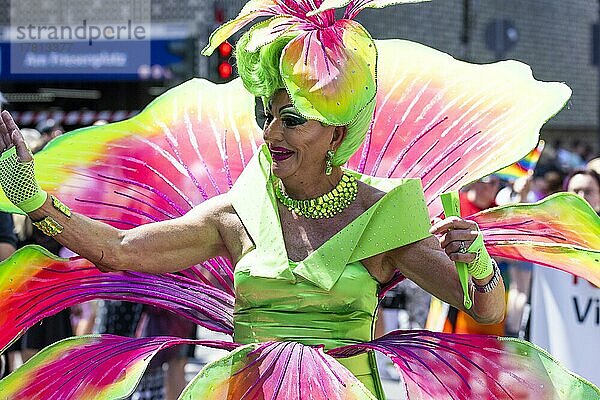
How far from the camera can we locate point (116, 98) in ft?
50.0

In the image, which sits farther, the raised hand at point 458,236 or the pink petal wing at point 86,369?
the pink petal wing at point 86,369

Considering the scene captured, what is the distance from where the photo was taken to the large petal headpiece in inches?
104

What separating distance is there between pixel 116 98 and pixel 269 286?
1285cm

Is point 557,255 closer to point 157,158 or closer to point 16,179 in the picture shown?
point 157,158

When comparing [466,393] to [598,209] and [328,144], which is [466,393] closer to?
[328,144]

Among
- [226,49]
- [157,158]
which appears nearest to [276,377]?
[157,158]

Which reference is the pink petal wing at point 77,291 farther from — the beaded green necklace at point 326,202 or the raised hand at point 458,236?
the raised hand at point 458,236

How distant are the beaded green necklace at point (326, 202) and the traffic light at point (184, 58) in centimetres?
778

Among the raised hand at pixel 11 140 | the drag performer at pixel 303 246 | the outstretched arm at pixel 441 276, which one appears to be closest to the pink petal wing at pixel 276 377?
the drag performer at pixel 303 246

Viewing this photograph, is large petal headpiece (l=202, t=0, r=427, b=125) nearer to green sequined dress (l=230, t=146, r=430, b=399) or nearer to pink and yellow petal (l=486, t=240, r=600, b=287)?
green sequined dress (l=230, t=146, r=430, b=399)

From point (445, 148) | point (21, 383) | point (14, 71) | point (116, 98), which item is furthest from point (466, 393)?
point (116, 98)

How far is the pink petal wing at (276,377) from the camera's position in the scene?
2523 millimetres

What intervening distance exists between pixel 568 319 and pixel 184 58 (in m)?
6.40

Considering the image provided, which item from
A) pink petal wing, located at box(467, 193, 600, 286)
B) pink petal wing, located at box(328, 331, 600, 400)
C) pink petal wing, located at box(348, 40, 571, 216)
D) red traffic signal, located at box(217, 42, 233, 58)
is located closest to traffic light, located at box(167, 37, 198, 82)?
red traffic signal, located at box(217, 42, 233, 58)
